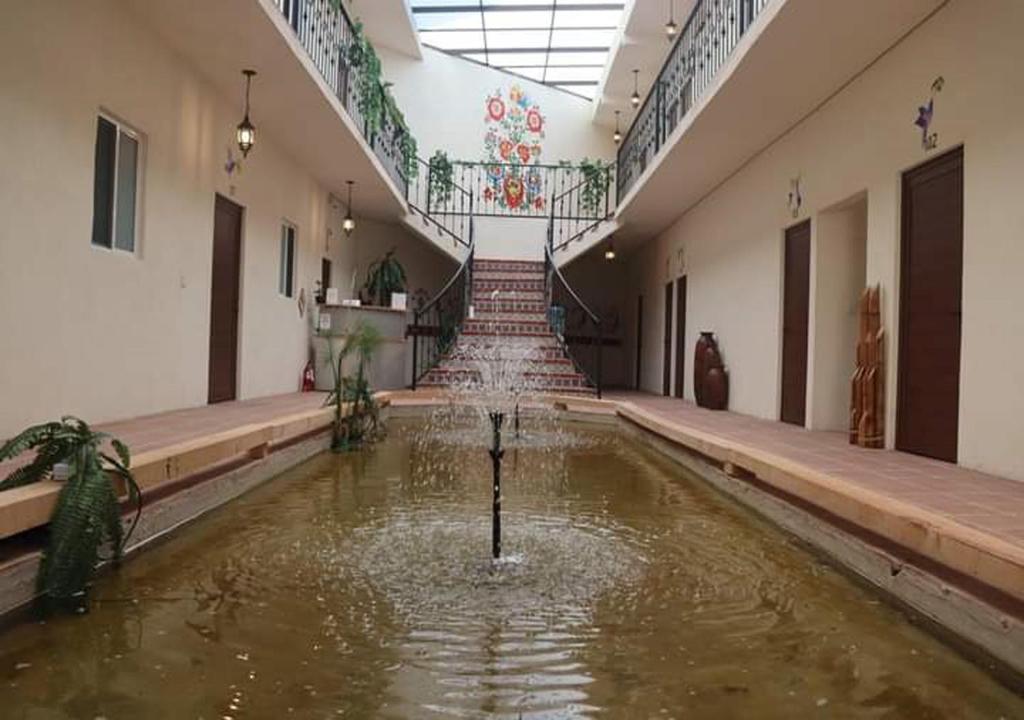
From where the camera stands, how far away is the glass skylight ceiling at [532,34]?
558 inches

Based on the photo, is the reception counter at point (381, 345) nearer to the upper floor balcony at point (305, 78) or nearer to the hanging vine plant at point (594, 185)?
the upper floor balcony at point (305, 78)

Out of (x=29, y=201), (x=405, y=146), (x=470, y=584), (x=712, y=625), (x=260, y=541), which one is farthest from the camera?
(x=405, y=146)

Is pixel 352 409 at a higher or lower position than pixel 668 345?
lower

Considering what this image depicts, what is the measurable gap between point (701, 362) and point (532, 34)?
8065 millimetres

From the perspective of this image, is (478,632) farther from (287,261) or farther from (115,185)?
(287,261)

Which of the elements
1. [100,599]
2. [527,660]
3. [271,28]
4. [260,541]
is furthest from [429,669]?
[271,28]

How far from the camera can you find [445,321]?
1318 cm

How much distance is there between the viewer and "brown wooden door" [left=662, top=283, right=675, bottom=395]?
1365 cm

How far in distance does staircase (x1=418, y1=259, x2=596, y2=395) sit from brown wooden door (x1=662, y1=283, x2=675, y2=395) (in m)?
2.11

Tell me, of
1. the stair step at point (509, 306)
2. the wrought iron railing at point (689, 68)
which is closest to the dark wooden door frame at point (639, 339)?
the stair step at point (509, 306)

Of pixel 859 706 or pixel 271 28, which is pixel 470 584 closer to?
pixel 859 706

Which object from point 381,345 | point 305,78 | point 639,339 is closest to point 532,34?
point 639,339

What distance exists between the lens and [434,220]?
52.0 feet

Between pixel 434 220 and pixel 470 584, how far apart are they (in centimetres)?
1333
